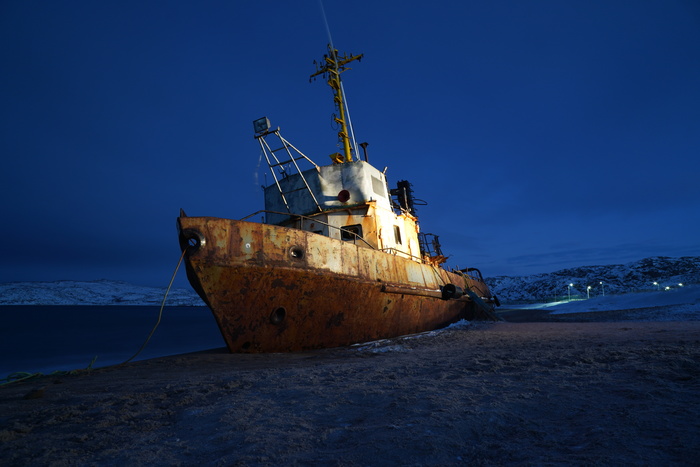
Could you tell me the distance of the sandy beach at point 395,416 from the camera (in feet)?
5.77

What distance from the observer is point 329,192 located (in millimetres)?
10047

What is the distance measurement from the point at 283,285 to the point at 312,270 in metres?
0.66

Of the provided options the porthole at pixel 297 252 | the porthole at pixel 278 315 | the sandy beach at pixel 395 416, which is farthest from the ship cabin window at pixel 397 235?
Result: the sandy beach at pixel 395 416

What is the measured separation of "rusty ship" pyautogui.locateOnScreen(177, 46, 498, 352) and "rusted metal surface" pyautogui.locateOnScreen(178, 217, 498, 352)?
0.7 inches

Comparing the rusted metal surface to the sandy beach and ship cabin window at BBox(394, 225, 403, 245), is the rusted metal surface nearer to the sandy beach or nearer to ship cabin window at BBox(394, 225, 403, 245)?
the sandy beach

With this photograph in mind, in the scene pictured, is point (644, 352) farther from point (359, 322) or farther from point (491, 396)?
point (359, 322)

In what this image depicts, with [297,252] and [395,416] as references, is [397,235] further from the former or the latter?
[395,416]

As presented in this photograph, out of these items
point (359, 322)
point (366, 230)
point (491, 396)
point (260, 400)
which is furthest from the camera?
point (366, 230)

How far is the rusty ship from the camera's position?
6.11 meters

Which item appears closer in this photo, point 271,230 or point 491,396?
point 491,396

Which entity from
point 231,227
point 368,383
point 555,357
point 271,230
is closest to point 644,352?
point 555,357

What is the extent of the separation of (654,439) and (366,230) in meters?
8.16

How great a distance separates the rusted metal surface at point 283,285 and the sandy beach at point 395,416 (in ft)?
6.70

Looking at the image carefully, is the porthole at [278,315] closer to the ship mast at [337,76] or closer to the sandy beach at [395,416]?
the sandy beach at [395,416]
